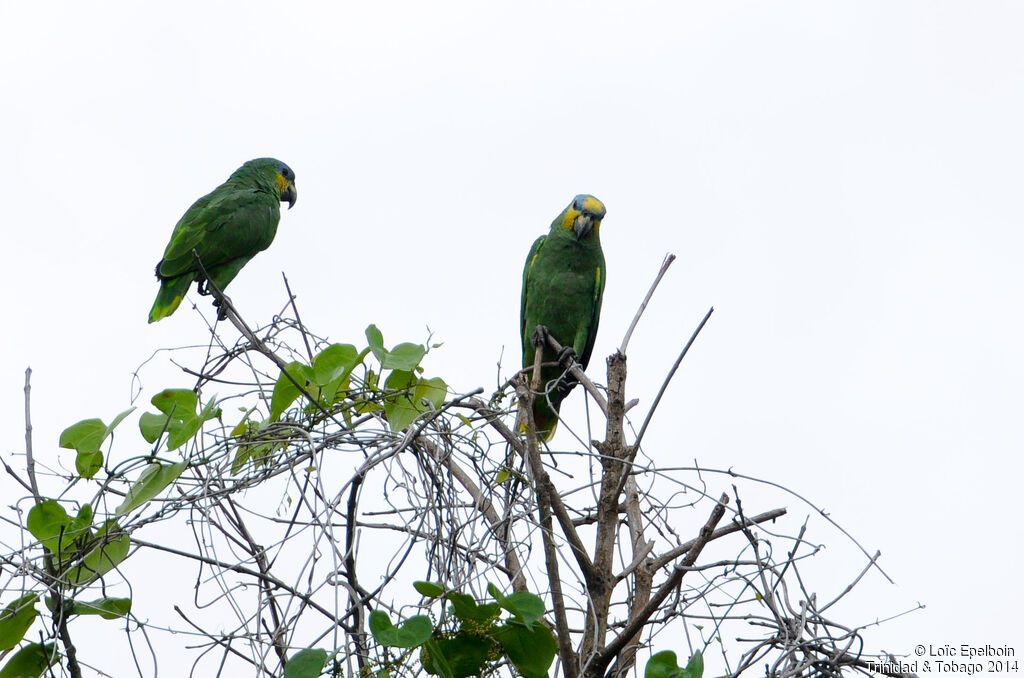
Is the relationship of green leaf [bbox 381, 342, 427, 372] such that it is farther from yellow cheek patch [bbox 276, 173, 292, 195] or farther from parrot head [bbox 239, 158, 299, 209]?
yellow cheek patch [bbox 276, 173, 292, 195]

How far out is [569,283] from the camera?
18.0 ft

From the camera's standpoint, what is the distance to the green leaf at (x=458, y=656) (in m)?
1.87

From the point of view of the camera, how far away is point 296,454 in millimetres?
2002

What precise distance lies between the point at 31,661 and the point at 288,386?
888mm

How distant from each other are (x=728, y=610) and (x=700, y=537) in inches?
11.2

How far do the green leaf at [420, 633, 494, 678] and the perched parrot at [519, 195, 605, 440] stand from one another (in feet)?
11.5

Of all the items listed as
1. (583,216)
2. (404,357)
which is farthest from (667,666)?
(583,216)

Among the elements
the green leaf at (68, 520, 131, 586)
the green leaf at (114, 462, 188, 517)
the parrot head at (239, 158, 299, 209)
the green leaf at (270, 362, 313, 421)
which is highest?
the parrot head at (239, 158, 299, 209)

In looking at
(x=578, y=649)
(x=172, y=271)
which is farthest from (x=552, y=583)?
(x=172, y=271)

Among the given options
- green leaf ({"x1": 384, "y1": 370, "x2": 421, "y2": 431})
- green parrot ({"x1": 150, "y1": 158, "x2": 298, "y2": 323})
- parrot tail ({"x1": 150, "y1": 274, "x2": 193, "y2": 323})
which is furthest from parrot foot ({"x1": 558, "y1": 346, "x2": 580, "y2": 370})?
green leaf ({"x1": 384, "y1": 370, "x2": 421, "y2": 431})

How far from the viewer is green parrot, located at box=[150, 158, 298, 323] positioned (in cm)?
586

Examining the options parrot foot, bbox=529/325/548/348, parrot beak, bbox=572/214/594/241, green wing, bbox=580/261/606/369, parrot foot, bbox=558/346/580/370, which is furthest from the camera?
green wing, bbox=580/261/606/369

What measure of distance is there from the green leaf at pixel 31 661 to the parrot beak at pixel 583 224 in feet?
12.8

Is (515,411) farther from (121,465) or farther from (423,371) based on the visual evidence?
(121,465)
